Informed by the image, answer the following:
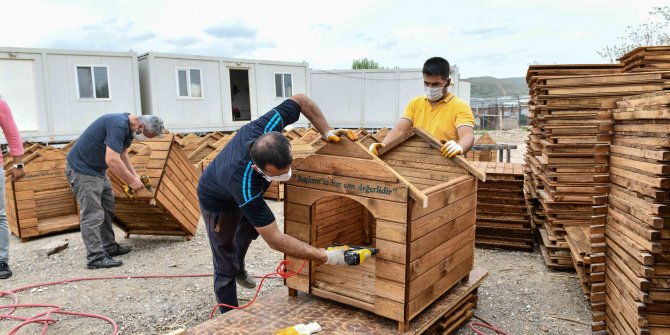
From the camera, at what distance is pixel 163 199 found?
6523 millimetres

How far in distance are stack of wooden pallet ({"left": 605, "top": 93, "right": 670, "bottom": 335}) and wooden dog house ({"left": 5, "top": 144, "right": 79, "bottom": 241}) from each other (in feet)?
26.4

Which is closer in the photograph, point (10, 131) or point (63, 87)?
point (10, 131)

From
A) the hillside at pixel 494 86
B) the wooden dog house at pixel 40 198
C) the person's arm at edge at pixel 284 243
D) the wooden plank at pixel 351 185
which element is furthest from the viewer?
the hillside at pixel 494 86

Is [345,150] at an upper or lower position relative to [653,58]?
lower

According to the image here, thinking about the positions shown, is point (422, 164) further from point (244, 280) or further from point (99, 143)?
point (99, 143)

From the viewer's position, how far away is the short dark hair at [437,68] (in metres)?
4.44

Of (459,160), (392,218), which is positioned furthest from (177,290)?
(459,160)

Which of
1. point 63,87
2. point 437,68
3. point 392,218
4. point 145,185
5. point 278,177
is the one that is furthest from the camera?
point 63,87

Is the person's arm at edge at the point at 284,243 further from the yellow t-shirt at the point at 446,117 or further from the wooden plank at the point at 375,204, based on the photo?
the yellow t-shirt at the point at 446,117

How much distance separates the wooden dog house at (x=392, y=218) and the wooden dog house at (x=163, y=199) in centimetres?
331

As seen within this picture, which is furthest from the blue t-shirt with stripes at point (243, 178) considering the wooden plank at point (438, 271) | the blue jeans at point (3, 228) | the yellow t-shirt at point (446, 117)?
the blue jeans at point (3, 228)

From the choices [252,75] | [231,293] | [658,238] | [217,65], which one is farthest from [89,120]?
[658,238]

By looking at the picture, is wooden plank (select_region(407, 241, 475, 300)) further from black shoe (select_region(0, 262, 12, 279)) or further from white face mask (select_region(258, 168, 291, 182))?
black shoe (select_region(0, 262, 12, 279))

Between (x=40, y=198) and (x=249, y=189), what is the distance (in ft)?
21.3
